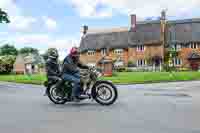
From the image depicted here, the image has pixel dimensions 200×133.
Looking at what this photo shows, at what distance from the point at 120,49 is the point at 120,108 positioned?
69.5 metres

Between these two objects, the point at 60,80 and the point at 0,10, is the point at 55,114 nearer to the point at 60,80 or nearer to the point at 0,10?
the point at 60,80

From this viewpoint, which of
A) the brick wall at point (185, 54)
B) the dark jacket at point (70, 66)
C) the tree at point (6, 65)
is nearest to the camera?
the dark jacket at point (70, 66)

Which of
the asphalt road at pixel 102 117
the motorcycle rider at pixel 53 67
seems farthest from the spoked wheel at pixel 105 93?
the motorcycle rider at pixel 53 67

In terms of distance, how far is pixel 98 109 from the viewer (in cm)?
1130

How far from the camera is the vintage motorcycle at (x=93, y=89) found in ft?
40.1

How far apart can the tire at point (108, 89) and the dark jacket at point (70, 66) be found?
0.74 meters

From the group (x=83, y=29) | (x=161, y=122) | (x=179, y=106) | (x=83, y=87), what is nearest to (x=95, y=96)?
(x=83, y=87)

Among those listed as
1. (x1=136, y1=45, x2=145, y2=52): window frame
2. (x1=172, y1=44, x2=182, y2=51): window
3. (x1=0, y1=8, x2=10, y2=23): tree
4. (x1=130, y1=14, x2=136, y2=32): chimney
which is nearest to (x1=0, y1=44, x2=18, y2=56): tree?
(x1=130, y1=14, x2=136, y2=32): chimney

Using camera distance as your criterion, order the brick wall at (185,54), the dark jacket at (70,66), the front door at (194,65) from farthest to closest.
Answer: the brick wall at (185,54), the front door at (194,65), the dark jacket at (70,66)

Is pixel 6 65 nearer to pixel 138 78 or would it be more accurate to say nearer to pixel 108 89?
pixel 138 78

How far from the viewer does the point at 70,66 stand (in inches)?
492

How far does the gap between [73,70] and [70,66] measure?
155mm

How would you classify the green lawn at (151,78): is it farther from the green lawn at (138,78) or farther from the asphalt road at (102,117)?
the asphalt road at (102,117)

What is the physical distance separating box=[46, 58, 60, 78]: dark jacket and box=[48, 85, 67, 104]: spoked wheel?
432mm
